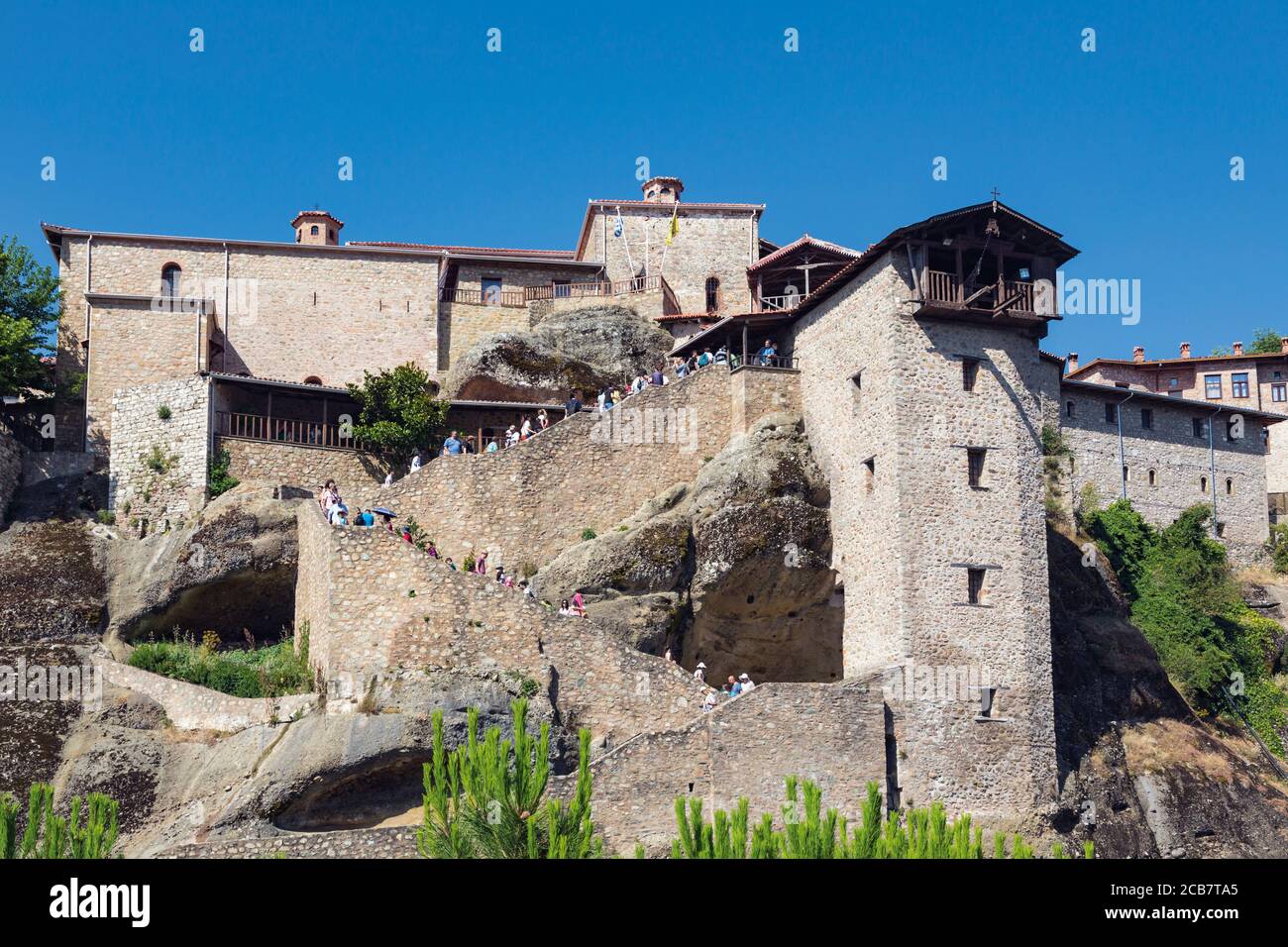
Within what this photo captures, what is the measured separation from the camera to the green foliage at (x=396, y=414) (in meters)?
44.5

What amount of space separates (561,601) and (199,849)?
11.4 meters

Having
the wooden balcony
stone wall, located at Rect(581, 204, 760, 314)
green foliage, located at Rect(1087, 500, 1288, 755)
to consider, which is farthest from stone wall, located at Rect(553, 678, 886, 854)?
stone wall, located at Rect(581, 204, 760, 314)

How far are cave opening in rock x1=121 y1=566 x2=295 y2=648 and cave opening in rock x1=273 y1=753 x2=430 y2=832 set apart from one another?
8715mm

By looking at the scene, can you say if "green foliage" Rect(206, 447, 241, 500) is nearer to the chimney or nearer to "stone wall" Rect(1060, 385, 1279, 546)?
the chimney

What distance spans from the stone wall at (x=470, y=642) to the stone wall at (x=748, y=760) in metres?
1.39

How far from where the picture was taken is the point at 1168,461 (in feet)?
179

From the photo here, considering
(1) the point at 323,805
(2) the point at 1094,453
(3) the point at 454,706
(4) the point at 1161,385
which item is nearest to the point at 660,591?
(3) the point at 454,706

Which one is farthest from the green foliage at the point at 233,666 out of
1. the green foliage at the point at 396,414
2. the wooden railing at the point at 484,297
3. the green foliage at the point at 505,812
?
the wooden railing at the point at 484,297

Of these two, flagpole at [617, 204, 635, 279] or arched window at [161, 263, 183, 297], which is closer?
arched window at [161, 263, 183, 297]

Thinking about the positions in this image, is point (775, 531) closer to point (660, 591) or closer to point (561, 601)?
point (660, 591)

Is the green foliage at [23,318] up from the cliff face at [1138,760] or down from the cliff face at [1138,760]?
up

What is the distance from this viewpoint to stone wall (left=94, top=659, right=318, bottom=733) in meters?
34.5

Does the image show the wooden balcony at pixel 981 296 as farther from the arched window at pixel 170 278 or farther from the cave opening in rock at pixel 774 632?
the arched window at pixel 170 278

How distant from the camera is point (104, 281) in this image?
50906 millimetres
